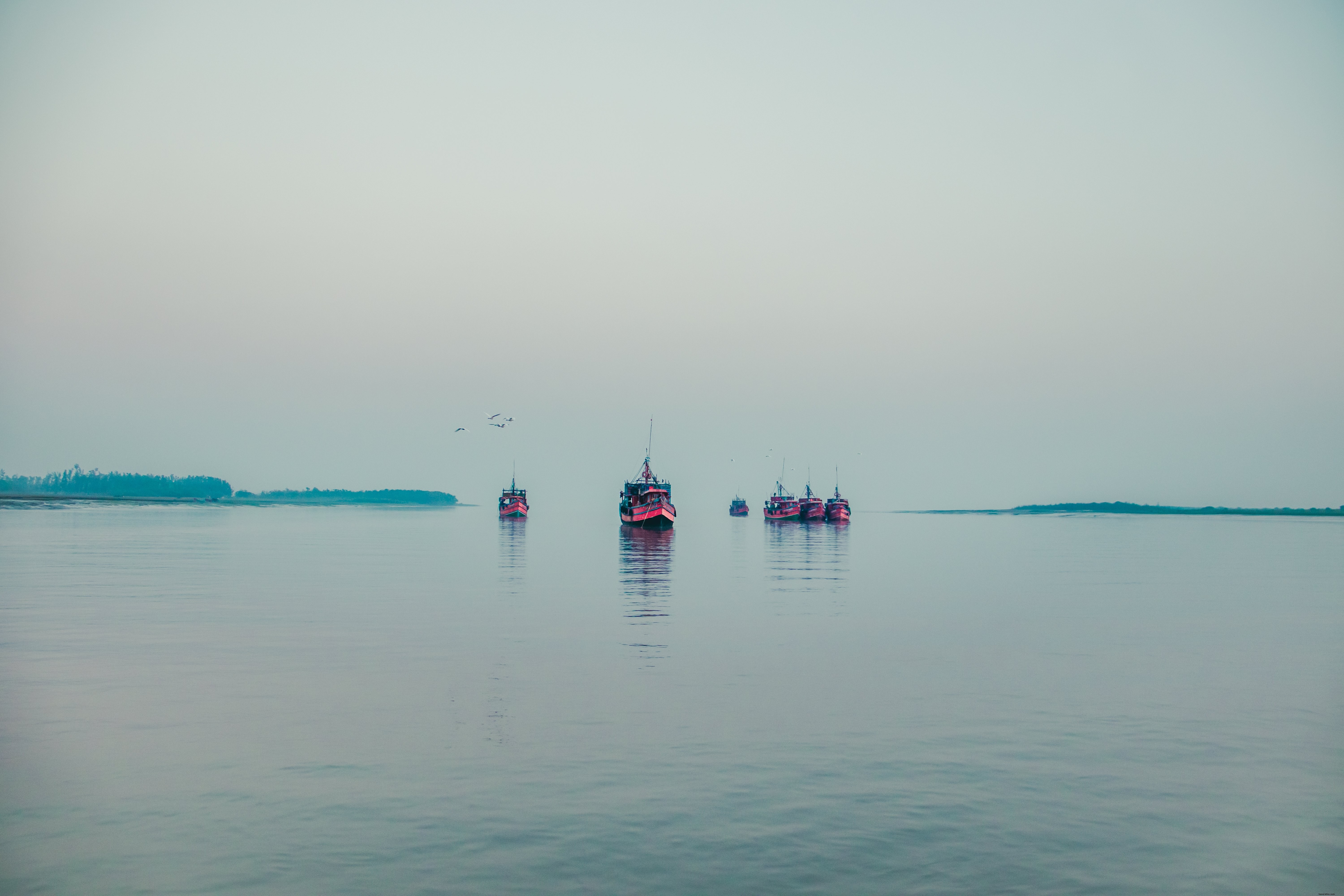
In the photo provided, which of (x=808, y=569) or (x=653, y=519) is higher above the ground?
(x=653, y=519)

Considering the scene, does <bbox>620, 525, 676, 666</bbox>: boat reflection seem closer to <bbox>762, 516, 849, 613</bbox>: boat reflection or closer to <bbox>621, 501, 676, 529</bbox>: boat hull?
<bbox>762, 516, 849, 613</bbox>: boat reflection

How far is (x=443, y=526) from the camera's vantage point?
18600 centimetres

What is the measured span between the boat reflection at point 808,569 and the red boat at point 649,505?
17.2m

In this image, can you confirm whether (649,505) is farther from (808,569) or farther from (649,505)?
(808,569)

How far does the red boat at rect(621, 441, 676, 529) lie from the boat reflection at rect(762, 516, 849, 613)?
17.2 m

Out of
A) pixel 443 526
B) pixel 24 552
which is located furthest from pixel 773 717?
pixel 443 526

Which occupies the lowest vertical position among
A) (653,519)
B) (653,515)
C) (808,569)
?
(808,569)

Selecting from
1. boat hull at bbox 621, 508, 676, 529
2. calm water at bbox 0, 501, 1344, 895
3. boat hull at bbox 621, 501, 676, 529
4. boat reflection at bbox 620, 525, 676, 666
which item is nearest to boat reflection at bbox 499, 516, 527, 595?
boat reflection at bbox 620, 525, 676, 666

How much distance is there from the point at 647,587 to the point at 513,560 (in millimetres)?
28015

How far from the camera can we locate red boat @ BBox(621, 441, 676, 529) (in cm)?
14725


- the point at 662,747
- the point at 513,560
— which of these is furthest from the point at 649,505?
the point at 662,747

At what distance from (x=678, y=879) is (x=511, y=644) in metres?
19.9

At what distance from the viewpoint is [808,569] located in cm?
7119

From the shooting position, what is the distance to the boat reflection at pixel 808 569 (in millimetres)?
45812
